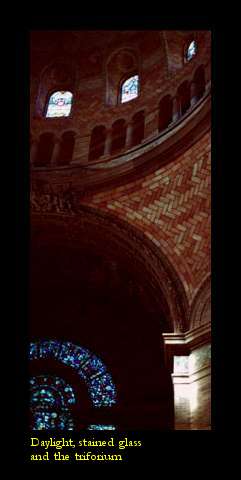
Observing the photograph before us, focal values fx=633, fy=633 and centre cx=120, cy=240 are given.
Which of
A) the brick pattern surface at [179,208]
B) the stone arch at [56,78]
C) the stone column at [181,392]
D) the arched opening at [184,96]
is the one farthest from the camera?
the stone arch at [56,78]

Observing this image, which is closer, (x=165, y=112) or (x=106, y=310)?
(x=165, y=112)

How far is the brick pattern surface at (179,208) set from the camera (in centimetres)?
1144

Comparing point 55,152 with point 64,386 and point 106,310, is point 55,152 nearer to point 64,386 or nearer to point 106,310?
point 106,310

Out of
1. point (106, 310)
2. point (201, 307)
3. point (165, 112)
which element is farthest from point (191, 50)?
point (106, 310)

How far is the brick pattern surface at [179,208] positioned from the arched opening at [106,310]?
49 cm

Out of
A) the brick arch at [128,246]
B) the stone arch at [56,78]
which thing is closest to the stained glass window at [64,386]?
the brick arch at [128,246]

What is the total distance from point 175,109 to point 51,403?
725 centimetres

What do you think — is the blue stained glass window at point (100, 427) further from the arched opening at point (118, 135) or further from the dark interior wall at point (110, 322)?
the arched opening at point (118, 135)

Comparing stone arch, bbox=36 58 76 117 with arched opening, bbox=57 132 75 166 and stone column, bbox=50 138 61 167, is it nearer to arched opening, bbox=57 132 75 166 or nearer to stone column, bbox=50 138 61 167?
arched opening, bbox=57 132 75 166

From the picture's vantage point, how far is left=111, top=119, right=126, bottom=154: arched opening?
1421 centimetres

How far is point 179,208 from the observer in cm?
1207

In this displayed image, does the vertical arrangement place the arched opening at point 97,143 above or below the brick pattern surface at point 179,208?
above

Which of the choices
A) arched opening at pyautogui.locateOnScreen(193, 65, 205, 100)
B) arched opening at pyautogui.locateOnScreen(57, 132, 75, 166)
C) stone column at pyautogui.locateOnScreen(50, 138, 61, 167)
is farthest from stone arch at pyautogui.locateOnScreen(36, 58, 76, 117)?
arched opening at pyautogui.locateOnScreen(193, 65, 205, 100)
